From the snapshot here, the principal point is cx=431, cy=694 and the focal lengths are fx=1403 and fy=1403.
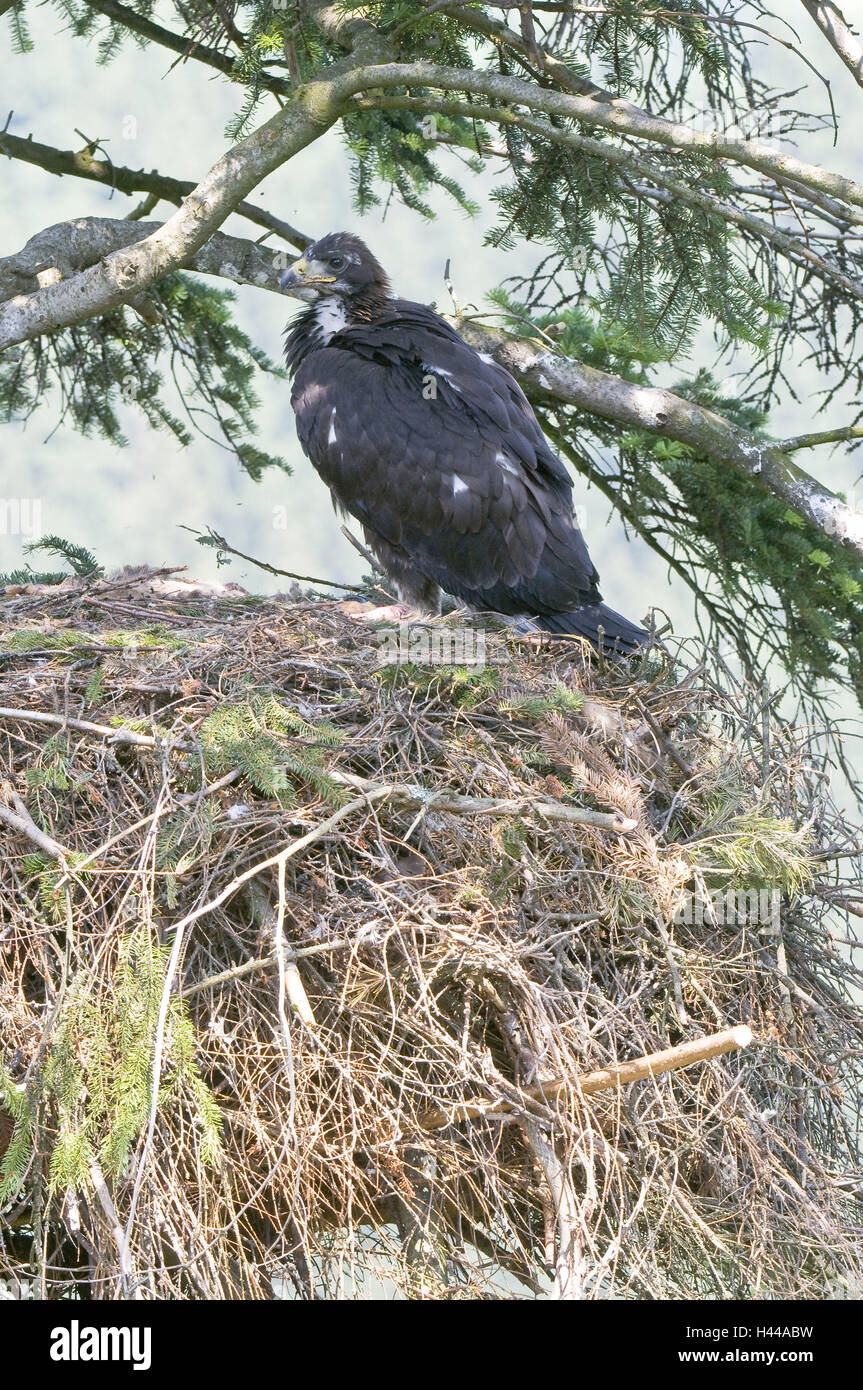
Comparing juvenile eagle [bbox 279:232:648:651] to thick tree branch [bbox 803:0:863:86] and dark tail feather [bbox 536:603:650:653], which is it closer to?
dark tail feather [bbox 536:603:650:653]

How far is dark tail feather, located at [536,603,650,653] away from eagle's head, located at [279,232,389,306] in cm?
182

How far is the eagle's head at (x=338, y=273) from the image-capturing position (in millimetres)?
6281

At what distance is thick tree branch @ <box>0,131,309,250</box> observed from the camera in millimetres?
7574

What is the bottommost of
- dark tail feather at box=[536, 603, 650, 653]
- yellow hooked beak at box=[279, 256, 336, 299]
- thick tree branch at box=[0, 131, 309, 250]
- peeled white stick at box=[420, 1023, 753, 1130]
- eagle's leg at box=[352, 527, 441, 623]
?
peeled white stick at box=[420, 1023, 753, 1130]

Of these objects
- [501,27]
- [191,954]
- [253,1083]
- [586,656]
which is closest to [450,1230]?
[253,1083]

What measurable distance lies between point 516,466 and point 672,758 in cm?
164

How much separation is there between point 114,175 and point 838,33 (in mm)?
4412

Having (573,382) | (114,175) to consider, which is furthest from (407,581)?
(114,175)

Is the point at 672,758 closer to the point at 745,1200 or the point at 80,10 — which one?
the point at 745,1200

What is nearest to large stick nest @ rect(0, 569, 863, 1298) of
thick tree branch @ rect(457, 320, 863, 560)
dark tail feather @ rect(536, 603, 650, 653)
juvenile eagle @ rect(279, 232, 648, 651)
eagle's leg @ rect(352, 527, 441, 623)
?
dark tail feather @ rect(536, 603, 650, 653)

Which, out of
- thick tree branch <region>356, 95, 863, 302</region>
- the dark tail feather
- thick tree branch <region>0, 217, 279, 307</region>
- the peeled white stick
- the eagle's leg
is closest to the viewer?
the peeled white stick

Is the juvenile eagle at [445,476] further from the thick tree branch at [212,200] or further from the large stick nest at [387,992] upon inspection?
the large stick nest at [387,992]

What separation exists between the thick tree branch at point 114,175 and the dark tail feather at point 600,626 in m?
3.14

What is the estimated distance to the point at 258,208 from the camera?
7680 mm
